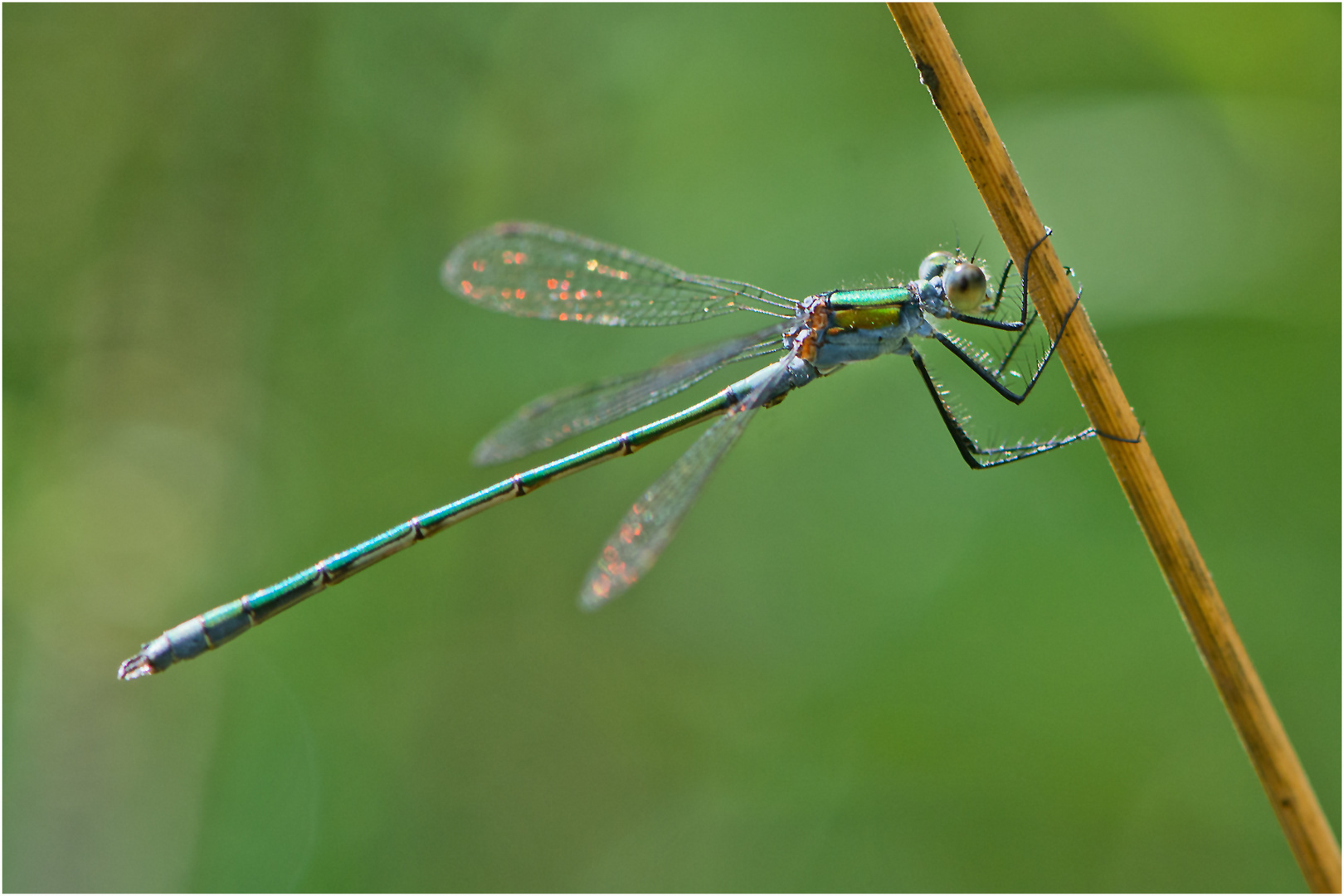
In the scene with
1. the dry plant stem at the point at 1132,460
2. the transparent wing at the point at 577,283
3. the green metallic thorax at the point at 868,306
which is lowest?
the dry plant stem at the point at 1132,460

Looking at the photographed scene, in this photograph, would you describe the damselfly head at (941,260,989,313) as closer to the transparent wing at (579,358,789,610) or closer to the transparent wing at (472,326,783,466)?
the transparent wing at (579,358,789,610)

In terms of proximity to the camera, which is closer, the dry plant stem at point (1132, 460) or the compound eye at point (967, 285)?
the dry plant stem at point (1132, 460)

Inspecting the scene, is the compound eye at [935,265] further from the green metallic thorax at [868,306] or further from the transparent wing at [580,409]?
the transparent wing at [580,409]

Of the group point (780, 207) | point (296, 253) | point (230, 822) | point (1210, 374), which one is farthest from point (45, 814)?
point (1210, 374)

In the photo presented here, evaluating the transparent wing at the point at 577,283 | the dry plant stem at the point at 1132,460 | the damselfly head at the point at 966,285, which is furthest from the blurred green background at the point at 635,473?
the dry plant stem at the point at 1132,460

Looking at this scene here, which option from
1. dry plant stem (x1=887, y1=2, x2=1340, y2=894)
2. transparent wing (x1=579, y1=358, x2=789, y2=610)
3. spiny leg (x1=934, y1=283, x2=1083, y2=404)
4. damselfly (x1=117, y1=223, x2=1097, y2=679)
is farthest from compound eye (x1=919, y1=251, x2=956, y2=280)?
transparent wing (x1=579, y1=358, x2=789, y2=610)

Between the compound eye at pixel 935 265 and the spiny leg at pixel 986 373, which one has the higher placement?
the compound eye at pixel 935 265

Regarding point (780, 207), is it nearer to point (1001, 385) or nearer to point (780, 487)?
point (780, 487)
